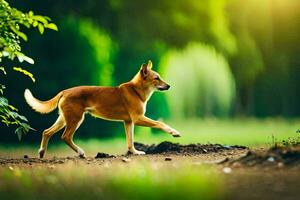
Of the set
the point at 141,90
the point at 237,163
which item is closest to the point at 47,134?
the point at 141,90

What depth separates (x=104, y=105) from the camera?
1016cm

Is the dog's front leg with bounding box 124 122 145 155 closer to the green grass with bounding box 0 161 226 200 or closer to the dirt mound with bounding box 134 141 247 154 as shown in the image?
the dirt mound with bounding box 134 141 247 154

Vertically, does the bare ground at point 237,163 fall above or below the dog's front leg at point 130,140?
below

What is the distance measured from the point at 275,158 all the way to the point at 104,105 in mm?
4083

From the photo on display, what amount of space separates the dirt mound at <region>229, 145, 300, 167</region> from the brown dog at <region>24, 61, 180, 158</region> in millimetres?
3030

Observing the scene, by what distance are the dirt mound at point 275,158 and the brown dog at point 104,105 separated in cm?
303

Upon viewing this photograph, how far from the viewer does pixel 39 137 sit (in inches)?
523

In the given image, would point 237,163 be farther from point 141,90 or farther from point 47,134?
point 47,134

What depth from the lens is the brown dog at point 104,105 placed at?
995cm

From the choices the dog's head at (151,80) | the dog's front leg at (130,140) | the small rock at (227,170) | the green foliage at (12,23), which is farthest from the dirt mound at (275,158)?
the dog's head at (151,80)

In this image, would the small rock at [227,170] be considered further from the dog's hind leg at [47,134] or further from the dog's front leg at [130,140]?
the dog's hind leg at [47,134]

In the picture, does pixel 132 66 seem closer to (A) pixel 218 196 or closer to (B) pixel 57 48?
(B) pixel 57 48

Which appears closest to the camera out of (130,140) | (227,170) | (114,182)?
(114,182)

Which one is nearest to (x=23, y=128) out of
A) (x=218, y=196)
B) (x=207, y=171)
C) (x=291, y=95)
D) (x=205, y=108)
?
(x=207, y=171)
